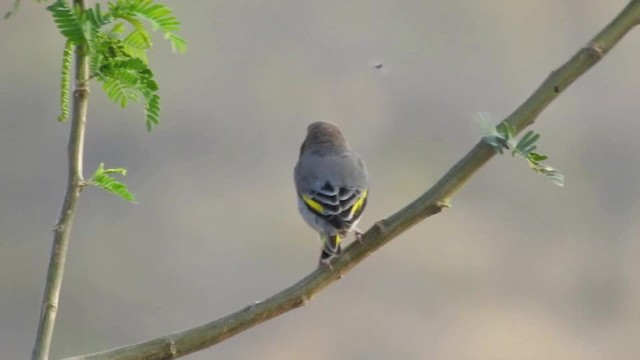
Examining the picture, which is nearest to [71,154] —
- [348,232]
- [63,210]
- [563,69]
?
[63,210]

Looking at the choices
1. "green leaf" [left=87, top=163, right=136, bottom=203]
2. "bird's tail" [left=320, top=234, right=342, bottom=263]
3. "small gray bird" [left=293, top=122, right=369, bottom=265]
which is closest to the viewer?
"green leaf" [left=87, top=163, right=136, bottom=203]

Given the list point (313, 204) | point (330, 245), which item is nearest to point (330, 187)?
point (313, 204)

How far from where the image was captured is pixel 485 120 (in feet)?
3.52

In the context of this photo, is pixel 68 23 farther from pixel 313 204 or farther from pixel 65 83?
pixel 313 204

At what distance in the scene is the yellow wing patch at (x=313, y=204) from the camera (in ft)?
7.91

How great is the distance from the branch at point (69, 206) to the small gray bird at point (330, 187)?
101 cm

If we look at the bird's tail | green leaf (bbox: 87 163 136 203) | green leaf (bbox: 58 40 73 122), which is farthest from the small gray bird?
green leaf (bbox: 58 40 73 122)

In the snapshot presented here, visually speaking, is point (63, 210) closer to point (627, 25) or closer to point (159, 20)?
point (159, 20)

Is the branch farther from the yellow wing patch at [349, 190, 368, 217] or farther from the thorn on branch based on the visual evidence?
the yellow wing patch at [349, 190, 368, 217]

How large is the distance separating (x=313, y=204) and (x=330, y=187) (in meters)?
0.08

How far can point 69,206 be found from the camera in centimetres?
100

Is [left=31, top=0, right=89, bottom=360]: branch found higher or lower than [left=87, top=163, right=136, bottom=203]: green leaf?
lower

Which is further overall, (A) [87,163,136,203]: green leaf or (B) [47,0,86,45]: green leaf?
(A) [87,163,136,203]: green leaf

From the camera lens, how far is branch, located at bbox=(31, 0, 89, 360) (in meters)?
0.98
